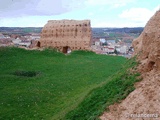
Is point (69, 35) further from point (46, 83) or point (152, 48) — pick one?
point (152, 48)

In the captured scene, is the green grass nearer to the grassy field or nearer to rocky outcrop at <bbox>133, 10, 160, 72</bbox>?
the grassy field

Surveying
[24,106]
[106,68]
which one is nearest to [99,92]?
[24,106]

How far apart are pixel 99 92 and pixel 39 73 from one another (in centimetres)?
1179

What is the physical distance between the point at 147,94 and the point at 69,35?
28.2 meters

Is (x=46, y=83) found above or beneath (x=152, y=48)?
beneath

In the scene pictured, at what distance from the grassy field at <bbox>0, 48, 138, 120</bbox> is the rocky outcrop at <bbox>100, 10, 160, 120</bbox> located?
23.6 inches

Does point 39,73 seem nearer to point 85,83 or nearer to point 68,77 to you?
point 68,77

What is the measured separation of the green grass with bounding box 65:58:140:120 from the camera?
395 inches

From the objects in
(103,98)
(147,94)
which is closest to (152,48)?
(147,94)

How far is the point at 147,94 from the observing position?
9.23m

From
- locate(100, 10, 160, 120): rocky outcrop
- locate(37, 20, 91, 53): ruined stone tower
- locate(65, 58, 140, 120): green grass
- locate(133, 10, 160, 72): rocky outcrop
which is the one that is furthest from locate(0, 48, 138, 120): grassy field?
locate(37, 20, 91, 53): ruined stone tower

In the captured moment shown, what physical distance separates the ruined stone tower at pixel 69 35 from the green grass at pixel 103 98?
24.6 metres

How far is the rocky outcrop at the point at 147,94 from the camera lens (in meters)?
8.53

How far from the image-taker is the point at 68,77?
21812mm
